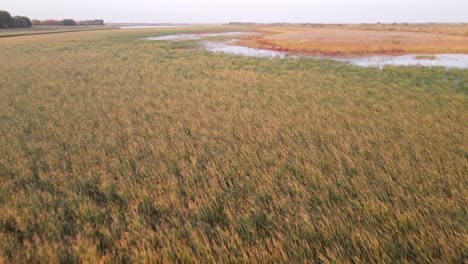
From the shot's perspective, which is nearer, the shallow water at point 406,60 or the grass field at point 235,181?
the grass field at point 235,181

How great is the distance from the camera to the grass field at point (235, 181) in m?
3.09

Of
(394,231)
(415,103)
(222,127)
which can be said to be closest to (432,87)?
(415,103)

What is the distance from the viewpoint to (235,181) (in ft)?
15.1

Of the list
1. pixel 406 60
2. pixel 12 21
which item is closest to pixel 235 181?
pixel 406 60

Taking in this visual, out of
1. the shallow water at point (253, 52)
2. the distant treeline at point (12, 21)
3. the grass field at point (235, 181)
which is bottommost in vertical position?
the grass field at point (235, 181)

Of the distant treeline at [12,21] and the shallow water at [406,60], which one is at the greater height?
the distant treeline at [12,21]

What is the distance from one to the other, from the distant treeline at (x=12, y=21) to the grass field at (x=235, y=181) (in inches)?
4814

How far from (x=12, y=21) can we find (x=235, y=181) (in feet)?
454

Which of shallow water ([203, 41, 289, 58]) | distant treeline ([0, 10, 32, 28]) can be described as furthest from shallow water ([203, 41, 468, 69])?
distant treeline ([0, 10, 32, 28])

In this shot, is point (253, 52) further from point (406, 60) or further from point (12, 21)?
point (12, 21)

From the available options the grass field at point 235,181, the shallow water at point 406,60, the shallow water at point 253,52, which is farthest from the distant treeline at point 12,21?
the grass field at point 235,181

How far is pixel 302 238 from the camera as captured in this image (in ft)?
10.6

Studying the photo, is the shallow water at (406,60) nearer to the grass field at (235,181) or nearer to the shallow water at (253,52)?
the shallow water at (253,52)

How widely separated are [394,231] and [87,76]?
55.3ft
